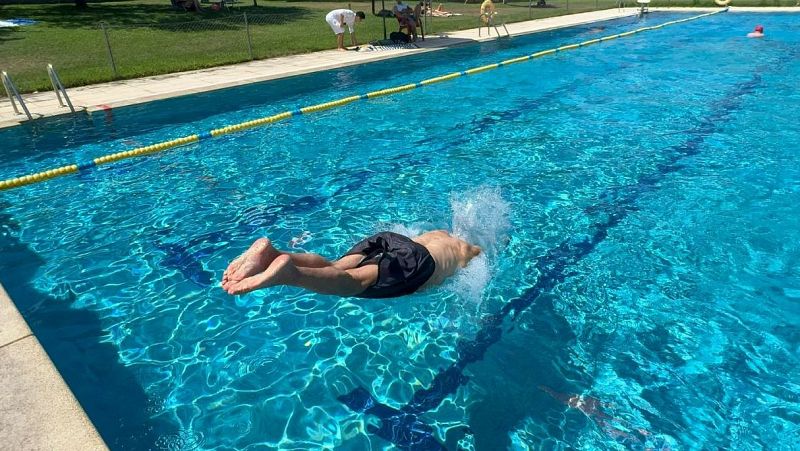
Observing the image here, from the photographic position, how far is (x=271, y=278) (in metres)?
2.84

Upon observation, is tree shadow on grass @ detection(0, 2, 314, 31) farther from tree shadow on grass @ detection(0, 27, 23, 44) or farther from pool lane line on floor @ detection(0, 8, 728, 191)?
pool lane line on floor @ detection(0, 8, 728, 191)

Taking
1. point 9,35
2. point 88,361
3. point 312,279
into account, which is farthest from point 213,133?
point 9,35

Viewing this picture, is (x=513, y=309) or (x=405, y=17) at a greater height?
(x=405, y=17)

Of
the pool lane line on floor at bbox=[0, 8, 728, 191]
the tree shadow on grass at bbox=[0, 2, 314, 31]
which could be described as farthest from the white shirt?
the tree shadow on grass at bbox=[0, 2, 314, 31]

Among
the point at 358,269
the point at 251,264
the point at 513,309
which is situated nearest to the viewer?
the point at 251,264

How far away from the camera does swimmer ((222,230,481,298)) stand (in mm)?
2918

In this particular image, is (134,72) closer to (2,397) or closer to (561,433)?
(2,397)

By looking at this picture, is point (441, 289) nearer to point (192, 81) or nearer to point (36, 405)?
point (36, 405)

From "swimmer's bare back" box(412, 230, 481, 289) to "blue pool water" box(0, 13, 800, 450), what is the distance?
0.21 metres

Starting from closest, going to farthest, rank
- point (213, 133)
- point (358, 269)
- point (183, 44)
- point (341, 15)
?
point (358, 269)
point (213, 133)
point (341, 15)
point (183, 44)

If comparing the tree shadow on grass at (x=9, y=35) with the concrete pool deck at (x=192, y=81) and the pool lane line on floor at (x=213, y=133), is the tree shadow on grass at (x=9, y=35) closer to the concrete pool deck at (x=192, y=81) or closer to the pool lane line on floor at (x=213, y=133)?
the concrete pool deck at (x=192, y=81)

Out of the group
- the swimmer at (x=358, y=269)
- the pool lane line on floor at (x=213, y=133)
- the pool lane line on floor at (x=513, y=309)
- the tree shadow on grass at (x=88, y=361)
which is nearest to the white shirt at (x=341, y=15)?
the pool lane line on floor at (x=213, y=133)

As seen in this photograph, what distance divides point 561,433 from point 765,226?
13.6 feet

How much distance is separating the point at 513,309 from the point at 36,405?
3438 mm
